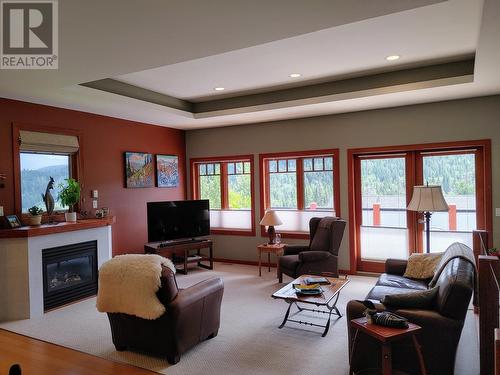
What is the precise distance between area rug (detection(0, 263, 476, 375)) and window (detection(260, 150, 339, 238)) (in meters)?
1.70

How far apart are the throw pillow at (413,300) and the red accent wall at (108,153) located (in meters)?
4.41

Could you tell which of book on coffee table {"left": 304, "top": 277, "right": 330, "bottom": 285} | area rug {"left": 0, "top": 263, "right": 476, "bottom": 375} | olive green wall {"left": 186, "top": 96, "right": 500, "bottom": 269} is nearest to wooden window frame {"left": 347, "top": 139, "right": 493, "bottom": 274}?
olive green wall {"left": 186, "top": 96, "right": 500, "bottom": 269}

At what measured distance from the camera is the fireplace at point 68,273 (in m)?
4.59

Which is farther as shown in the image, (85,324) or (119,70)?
(85,324)

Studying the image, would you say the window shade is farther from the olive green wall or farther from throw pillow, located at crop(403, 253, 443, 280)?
throw pillow, located at crop(403, 253, 443, 280)

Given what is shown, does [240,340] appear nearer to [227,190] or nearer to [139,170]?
[139,170]

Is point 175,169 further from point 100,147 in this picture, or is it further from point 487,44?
point 487,44

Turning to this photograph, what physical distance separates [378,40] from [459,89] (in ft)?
5.48

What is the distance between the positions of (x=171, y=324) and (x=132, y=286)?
46cm

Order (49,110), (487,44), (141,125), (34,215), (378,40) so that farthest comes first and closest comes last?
1. (141,125)
2. (49,110)
3. (34,215)
4. (378,40)
5. (487,44)

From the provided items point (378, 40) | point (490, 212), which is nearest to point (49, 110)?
point (378, 40)

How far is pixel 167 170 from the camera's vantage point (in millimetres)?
6945

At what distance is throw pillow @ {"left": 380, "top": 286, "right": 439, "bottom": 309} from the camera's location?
9.07 ft

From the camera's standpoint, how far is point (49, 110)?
4922mm
